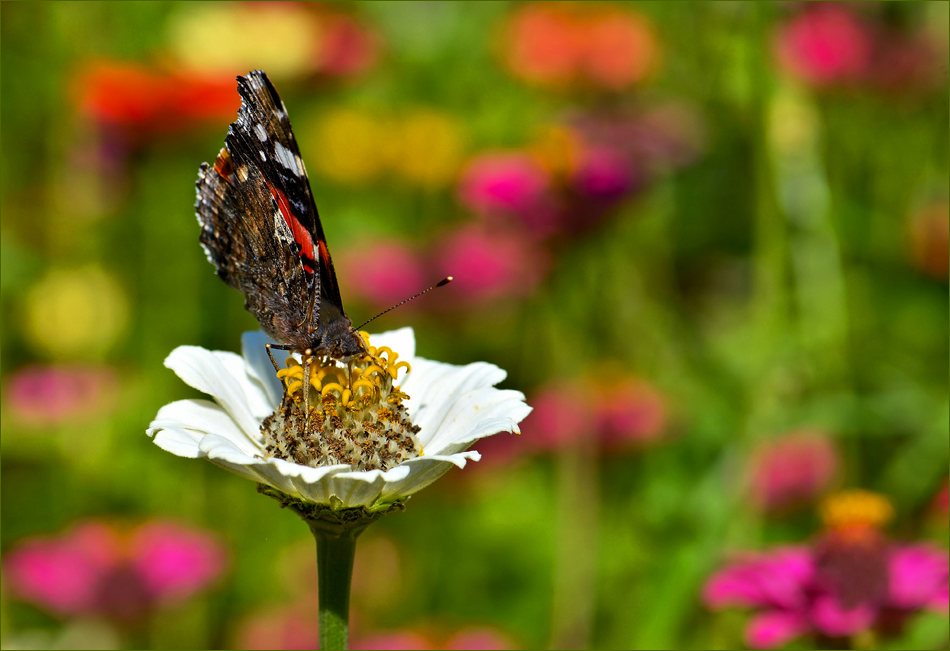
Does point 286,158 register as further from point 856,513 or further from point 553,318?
point 553,318

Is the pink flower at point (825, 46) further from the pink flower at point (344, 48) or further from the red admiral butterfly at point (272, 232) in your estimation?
the red admiral butterfly at point (272, 232)

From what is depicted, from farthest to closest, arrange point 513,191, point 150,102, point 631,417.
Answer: point 150,102 < point 631,417 < point 513,191

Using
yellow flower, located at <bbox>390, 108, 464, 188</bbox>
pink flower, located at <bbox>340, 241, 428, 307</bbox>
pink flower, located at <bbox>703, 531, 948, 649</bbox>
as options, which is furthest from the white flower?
yellow flower, located at <bbox>390, 108, 464, 188</bbox>

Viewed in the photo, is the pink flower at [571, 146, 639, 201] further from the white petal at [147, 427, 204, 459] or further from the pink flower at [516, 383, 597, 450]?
the white petal at [147, 427, 204, 459]

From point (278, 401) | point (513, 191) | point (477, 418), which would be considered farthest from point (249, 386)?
point (513, 191)

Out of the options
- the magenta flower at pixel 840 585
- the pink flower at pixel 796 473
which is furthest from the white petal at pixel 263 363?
the pink flower at pixel 796 473

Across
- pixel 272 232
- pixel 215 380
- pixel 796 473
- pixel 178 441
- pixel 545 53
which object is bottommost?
pixel 178 441

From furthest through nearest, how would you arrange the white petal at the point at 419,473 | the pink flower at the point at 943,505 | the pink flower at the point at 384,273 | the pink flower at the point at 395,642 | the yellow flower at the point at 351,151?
1. the yellow flower at the point at 351,151
2. the pink flower at the point at 384,273
3. the pink flower at the point at 395,642
4. the pink flower at the point at 943,505
5. the white petal at the point at 419,473
